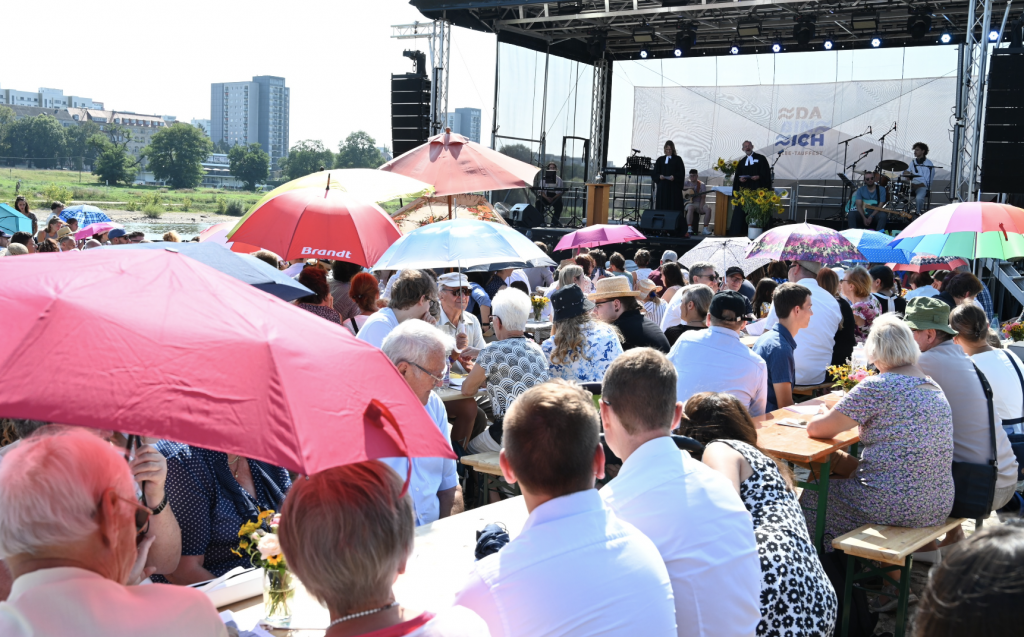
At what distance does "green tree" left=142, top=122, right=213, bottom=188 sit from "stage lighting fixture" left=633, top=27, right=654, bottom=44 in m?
37.5

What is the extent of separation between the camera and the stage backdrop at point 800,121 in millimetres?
16281

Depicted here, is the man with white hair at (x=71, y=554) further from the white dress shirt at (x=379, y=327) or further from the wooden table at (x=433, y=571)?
the white dress shirt at (x=379, y=327)

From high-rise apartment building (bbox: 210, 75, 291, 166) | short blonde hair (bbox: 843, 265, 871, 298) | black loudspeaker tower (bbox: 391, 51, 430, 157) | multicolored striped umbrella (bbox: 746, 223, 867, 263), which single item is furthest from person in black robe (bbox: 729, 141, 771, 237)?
high-rise apartment building (bbox: 210, 75, 291, 166)

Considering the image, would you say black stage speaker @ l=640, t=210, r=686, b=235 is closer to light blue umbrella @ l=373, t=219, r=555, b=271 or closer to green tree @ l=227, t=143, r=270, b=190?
light blue umbrella @ l=373, t=219, r=555, b=271

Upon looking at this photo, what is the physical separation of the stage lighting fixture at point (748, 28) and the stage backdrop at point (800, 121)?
8.27 feet

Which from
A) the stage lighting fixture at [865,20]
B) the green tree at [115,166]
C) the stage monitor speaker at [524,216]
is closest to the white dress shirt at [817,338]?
the stage lighting fixture at [865,20]

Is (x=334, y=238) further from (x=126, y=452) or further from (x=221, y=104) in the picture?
(x=221, y=104)

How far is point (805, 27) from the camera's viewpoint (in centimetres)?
1395

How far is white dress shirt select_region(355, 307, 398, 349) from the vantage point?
4.36 m

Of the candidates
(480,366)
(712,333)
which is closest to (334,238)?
(480,366)

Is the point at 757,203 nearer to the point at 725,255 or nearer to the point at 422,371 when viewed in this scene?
the point at 725,255

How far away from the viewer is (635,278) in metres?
8.54

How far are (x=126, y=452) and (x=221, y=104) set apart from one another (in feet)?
409

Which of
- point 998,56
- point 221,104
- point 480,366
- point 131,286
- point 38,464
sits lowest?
point 480,366
